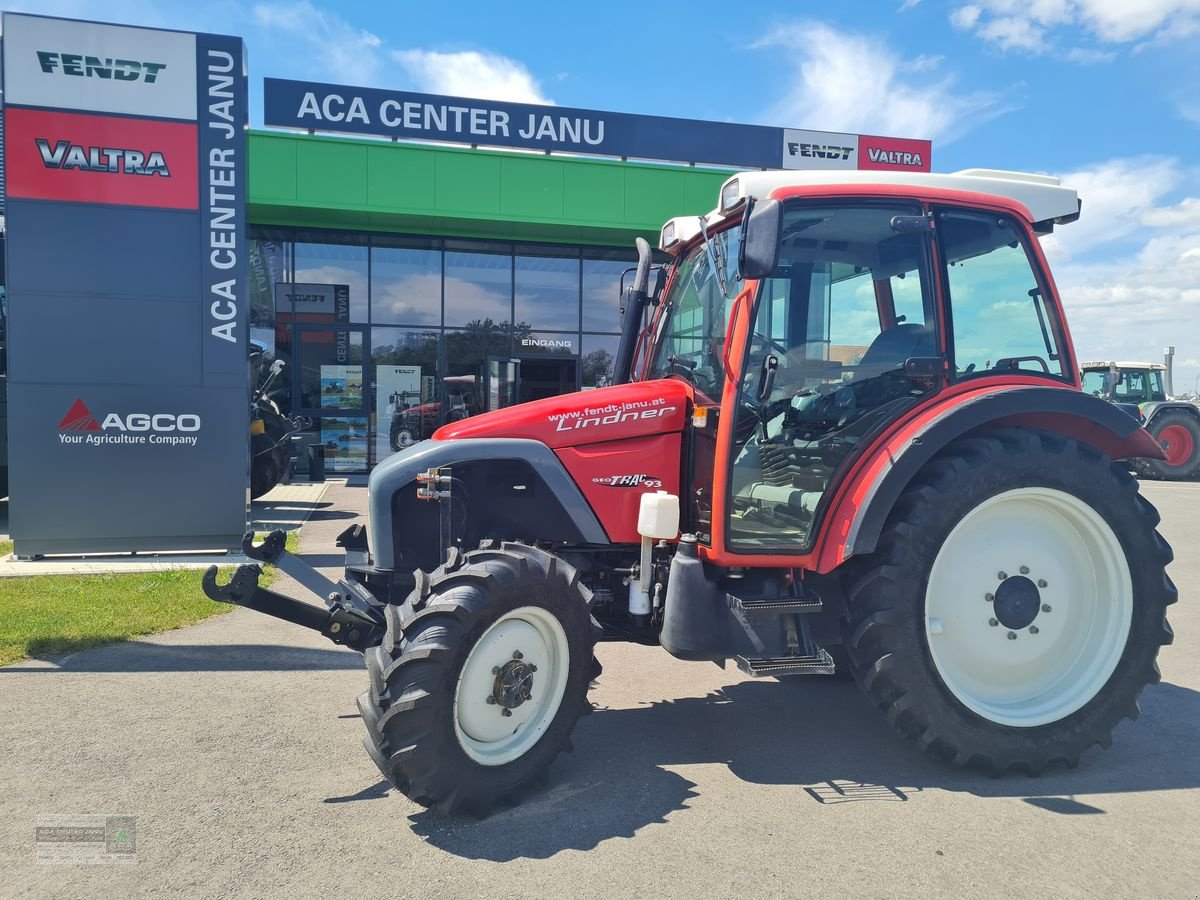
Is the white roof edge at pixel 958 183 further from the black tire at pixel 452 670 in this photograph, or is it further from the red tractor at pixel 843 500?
the black tire at pixel 452 670

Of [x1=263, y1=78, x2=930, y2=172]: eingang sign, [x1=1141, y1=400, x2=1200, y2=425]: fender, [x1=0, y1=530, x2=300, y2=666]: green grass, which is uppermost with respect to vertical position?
[x1=263, y1=78, x2=930, y2=172]: eingang sign

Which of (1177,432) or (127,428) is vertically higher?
(1177,432)

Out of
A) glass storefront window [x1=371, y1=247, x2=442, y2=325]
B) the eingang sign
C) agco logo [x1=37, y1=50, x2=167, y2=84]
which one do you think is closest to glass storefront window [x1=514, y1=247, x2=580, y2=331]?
glass storefront window [x1=371, y1=247, x2=442, y2=325]

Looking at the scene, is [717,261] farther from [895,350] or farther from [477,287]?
[477,287]

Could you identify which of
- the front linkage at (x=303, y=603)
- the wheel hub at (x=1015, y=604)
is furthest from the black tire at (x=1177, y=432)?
the front linkage at (x=303, y=603)

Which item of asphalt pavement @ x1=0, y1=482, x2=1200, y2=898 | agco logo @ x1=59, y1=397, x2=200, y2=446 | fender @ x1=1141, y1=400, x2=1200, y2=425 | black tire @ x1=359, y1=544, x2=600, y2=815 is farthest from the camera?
fender @ x1=1141, y1=400, x2=1200, y2=425

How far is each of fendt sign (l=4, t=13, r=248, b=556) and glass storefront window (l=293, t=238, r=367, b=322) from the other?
7.41 meters

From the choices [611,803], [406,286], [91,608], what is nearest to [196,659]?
[91,608]

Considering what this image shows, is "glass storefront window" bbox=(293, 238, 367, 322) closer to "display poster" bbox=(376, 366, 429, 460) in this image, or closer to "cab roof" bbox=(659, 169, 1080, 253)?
"display poster" bbox=(376, 366, 429, 460)

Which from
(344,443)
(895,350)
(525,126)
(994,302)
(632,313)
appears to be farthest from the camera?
(344,443)

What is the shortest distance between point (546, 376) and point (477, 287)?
2.23 m

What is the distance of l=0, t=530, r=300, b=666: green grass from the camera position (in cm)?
546

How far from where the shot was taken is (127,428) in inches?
324

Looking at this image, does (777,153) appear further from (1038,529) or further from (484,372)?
(1038,529)
